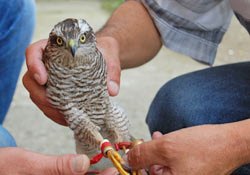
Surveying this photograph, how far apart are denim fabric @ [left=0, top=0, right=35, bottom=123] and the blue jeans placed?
39.7 inches

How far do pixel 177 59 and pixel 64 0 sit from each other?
3.87 meters

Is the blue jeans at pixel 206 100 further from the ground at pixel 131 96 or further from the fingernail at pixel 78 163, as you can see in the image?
the ground at pixel 131 96

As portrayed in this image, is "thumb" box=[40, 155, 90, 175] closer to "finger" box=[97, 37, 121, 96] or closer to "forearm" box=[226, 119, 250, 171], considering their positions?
"finger" box=[97, 37, 121, 96]

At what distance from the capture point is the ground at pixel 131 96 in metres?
2.80

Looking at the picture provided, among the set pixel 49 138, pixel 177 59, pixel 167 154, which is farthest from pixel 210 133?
pixel 177 59

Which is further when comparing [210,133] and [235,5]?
[235,5]

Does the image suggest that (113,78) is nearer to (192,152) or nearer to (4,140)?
(192,152)

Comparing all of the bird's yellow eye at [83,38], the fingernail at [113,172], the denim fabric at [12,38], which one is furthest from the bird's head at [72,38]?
the denim fabric at [12,38]

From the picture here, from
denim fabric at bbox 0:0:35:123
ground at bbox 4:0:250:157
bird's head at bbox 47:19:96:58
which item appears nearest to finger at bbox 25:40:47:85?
bird's head at bbox 47:19:96:58

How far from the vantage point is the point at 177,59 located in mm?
4258

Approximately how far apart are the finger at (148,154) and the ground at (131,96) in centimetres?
165

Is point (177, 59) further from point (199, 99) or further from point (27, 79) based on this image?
point (27, 79)

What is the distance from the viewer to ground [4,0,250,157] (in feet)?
9.19

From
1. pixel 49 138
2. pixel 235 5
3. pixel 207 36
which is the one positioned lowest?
pixel 49 138
